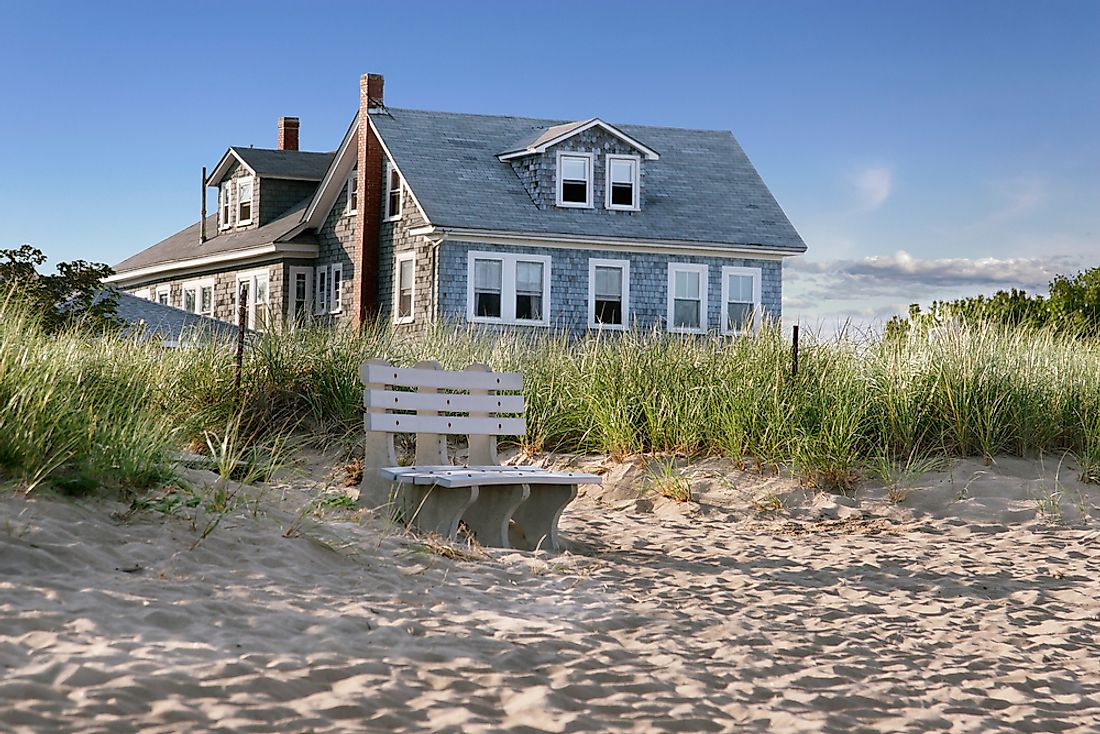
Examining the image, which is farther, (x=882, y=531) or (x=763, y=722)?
(x=882, y=531)

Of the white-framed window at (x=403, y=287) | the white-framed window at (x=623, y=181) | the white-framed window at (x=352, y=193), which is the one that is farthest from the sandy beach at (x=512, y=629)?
the white-framed window at (x=352, y=193)

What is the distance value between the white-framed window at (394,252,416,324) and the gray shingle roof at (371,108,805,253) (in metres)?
1.89

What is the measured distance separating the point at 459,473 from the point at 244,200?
28.4m

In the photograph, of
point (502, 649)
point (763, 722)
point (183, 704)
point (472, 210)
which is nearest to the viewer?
point (183, 704)

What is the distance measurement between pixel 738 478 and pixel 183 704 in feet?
22.2

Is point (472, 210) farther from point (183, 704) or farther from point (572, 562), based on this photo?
point (183, 704)

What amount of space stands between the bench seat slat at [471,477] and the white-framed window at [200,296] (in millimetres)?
28673

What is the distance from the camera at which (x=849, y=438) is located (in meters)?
10.5

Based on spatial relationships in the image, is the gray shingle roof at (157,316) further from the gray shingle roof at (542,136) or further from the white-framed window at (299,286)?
the gray shingle roof at (542,136)

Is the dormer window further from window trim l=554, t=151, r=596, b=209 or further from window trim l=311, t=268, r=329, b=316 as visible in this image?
window trim l=554, t=151, r=596, b=209

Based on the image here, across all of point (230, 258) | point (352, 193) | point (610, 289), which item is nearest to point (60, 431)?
point (610, 289)

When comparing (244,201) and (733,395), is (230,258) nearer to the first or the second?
(244,201)

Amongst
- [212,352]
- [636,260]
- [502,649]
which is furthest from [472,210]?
[502,649]

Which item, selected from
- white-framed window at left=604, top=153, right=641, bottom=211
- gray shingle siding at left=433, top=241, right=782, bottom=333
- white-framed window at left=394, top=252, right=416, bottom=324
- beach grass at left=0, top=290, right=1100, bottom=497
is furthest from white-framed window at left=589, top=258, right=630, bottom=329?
beach grass at left=0, top=290, right=1100, bottom=497
